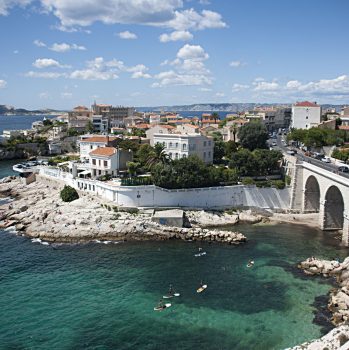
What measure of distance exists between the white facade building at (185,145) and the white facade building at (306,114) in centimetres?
5019

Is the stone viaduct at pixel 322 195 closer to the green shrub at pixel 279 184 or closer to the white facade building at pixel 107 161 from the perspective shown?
the green shrub at pixel 279 184

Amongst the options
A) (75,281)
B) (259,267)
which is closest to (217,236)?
(259,267)

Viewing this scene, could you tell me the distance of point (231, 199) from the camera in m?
61.9

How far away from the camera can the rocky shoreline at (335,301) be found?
26.5 meters

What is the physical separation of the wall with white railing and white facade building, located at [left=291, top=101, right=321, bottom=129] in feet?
184

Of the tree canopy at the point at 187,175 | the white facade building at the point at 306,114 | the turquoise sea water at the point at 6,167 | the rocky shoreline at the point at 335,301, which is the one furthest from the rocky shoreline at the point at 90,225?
the white facade building at the point at 306,114

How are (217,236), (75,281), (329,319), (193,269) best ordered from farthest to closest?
(217,236) < (193,269) < (75,281) < (329,319)

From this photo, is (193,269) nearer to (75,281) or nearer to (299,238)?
(75,281)

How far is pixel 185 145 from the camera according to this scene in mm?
69875

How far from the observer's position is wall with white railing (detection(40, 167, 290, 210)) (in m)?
57.6

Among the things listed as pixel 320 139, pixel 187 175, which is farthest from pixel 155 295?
pixel 320 139

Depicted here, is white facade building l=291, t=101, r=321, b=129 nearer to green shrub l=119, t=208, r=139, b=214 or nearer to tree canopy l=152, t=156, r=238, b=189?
tree canopy l=152, t=156, r=238, b=189

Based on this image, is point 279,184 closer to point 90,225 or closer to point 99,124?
point 90,225

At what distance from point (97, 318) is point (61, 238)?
20210mm
